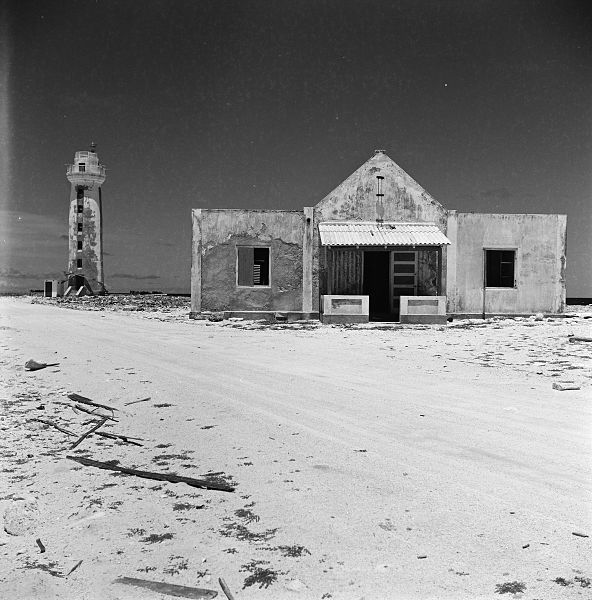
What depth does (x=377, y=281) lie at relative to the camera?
22.1 m

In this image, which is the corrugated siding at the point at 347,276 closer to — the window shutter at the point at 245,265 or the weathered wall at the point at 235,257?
the weathered wall at the point at 235,257

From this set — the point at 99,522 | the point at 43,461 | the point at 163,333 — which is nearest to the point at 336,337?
the point at 163,333

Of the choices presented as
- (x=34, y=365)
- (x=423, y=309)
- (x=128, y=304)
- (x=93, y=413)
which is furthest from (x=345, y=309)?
(x=128, y=304)

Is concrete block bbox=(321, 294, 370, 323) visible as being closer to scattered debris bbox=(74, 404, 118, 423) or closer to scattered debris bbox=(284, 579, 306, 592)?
scattered debris bbox=(74, 404, 118, 423)

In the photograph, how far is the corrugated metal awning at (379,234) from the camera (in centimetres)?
1836

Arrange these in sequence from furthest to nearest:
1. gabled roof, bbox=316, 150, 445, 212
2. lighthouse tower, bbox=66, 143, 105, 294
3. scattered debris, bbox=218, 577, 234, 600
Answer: lighthouse tower, bbox=66, 143, 105, 294
gabled roof, bbox=316, 150, 445, 212
scattered debris, bbox=218, 577, 234, 600

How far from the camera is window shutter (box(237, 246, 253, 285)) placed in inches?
806

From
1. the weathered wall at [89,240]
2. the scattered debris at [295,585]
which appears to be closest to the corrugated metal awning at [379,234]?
the scattered debris at [295,585]

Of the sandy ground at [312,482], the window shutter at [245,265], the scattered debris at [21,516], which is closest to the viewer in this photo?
the sandy ground at [312,482]

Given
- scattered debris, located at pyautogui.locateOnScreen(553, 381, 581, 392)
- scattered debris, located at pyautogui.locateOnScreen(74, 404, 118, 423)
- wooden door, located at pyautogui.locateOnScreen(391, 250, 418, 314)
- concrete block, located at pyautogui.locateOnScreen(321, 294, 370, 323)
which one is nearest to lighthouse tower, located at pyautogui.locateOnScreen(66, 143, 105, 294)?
wooden door, located at pyautogui.locateOnScreen(391, 250, 418, 314)

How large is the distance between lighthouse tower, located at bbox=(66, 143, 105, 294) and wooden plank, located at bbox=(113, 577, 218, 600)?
46471mm

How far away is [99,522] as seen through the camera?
3803mm

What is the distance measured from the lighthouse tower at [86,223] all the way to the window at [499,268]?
1377 inches

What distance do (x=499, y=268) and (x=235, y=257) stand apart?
9.44 meters
